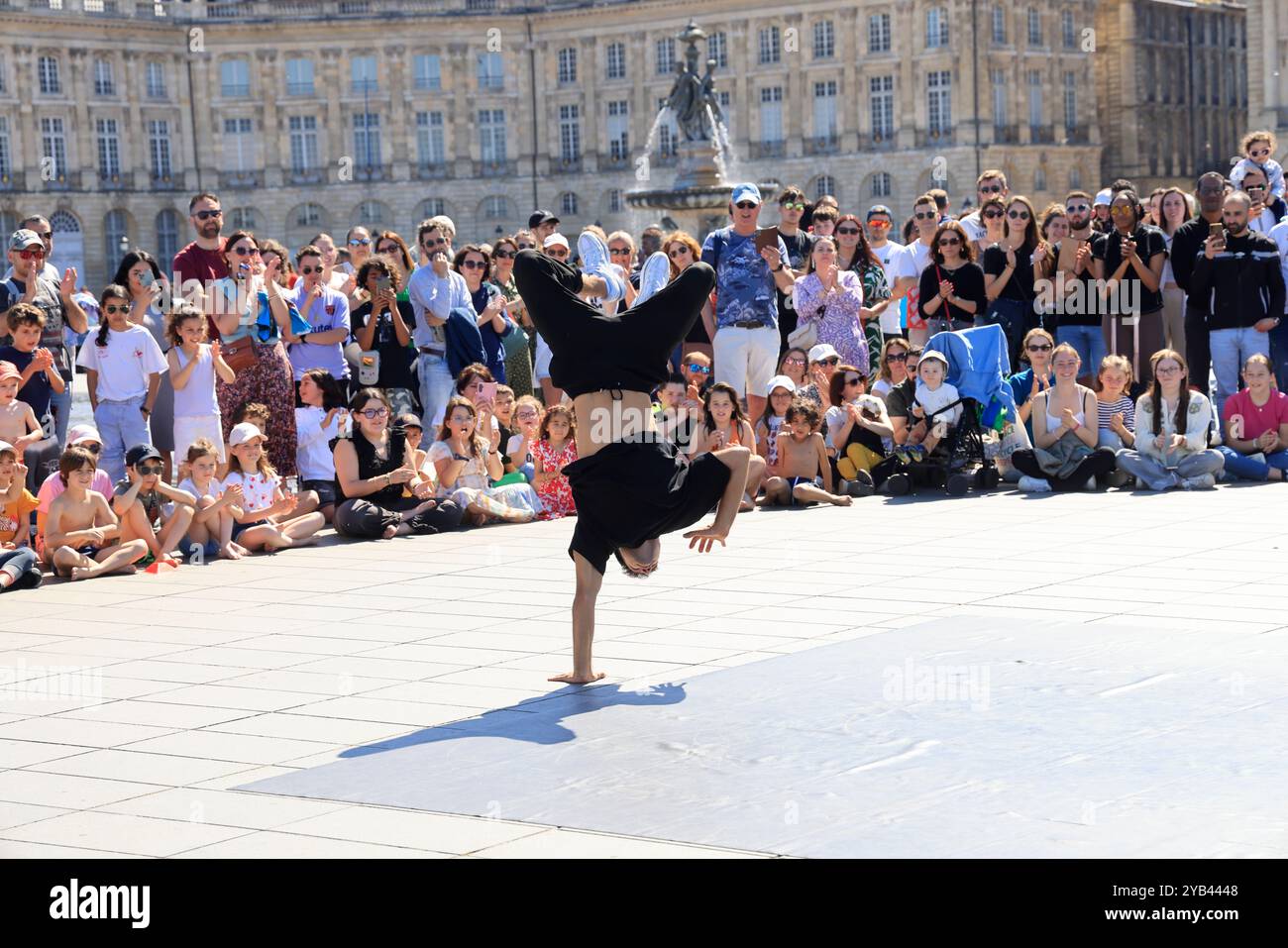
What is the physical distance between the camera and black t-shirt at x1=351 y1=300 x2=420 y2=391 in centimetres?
1527

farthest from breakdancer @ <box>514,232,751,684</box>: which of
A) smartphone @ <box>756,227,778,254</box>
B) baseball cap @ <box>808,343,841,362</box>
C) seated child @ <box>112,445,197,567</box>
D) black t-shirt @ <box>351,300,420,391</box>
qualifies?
baseball cap @ <box>808,343,841,362</box>

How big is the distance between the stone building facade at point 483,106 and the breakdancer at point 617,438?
65.9m

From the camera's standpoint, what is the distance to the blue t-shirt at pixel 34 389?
13.4 metres

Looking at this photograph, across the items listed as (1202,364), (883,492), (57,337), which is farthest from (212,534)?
(1202,364)

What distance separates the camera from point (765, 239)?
15016 mm

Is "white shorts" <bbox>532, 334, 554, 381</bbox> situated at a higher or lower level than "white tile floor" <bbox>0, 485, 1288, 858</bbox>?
higher

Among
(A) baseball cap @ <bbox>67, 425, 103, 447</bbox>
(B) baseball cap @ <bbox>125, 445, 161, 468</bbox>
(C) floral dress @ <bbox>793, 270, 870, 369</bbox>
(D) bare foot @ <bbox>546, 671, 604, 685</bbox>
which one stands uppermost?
(C) floral dress @ <bbox>793, 270, 870, 369</bbox>

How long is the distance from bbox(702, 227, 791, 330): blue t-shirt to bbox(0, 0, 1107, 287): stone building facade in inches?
2333

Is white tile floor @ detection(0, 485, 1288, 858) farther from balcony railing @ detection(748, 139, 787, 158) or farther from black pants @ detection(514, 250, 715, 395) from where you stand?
balcony railing @ detection(748, 139, 787, 158)

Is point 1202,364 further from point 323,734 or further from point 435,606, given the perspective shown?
point 323,734

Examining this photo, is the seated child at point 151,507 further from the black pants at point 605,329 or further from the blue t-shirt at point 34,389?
the black pants at point 605,329

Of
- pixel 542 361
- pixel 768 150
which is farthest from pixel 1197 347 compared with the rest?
pixel 768 150

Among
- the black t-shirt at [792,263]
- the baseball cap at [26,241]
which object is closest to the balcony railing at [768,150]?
the black t-shirt at [792,263]

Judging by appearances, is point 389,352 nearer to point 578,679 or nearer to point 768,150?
point 578,679
